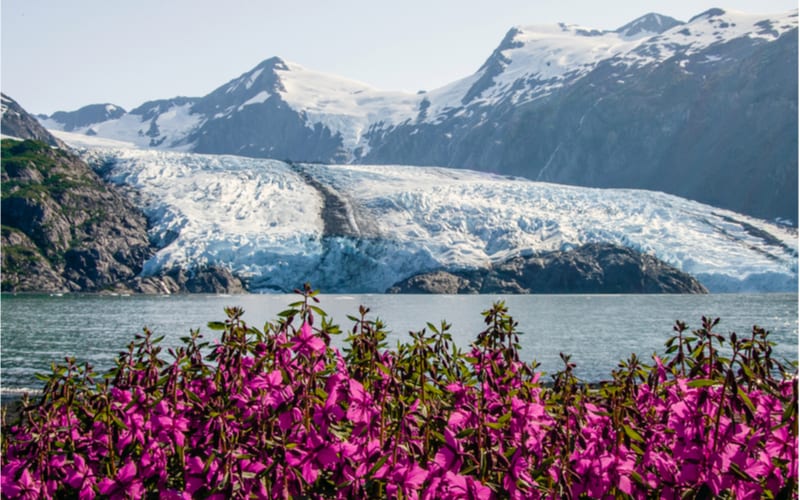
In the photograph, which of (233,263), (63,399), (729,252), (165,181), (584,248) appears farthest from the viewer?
(165,181)

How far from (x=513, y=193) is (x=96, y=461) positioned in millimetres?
123594

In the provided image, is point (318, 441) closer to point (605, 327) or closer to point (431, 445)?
point (431, 445)

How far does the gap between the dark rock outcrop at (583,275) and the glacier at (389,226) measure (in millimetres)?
2948

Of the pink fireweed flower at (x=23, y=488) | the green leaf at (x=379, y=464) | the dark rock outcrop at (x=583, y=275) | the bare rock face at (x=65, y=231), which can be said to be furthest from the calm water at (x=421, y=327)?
Result: the bare rock face at (x=65, y=231)

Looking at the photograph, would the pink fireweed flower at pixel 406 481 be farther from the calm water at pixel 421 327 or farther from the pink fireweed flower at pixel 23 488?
the calm water at pixel 421 327

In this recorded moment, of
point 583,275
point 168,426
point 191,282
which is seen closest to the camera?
point 168,426

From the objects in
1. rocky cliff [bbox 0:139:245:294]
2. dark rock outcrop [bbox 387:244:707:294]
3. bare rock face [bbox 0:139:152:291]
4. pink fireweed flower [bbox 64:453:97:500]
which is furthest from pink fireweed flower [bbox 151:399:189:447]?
bare rock face [bbox 0:139:152:291]

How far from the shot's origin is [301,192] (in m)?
125

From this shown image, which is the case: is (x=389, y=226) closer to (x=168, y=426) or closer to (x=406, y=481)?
(x=168, y=426)

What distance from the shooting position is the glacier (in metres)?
104

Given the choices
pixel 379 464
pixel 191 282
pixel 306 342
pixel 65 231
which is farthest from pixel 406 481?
pixel 65 231

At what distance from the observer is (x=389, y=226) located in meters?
116

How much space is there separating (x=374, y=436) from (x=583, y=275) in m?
120

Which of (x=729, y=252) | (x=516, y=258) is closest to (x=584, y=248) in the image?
(x=516, y=258)
